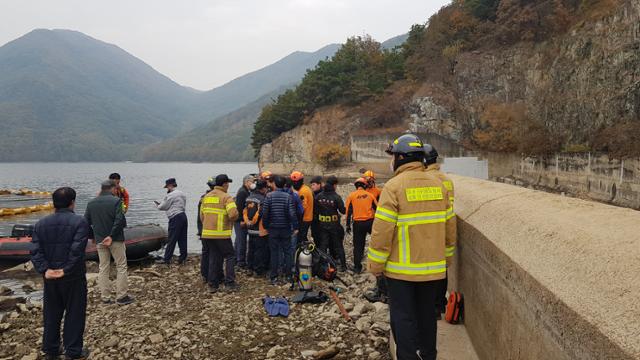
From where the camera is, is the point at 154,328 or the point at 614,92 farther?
the point at 614,92

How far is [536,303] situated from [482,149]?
40.5 meters

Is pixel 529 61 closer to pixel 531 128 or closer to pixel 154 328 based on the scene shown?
pixel 531 128

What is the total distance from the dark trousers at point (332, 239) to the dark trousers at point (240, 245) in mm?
1965

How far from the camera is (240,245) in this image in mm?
10812

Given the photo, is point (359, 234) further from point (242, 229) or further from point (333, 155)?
point (333, 155)

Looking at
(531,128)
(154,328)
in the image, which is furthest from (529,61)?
(154,328)

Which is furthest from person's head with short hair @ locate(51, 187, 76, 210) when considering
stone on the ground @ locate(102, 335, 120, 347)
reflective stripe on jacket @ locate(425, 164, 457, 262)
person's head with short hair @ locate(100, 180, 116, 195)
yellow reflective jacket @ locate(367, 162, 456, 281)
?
reflective stripe on jacket @ locate(425, 164, 457, 262)

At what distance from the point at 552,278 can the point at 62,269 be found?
580 cm

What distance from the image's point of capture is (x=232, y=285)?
892 cm

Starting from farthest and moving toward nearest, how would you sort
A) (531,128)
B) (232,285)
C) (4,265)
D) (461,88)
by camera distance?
(461,88), (531,128), (4,265), (232,285)

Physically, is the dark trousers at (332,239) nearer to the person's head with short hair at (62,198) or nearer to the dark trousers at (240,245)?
the dark trousers at (240,245)

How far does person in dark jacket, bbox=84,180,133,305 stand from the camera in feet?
26.1

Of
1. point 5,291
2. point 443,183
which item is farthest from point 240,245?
point 443,183

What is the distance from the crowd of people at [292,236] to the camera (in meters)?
3.63
